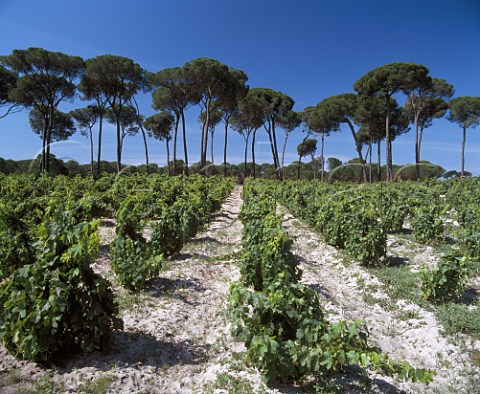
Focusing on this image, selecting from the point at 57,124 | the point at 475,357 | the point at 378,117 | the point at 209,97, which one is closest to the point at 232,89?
the point at 209,97

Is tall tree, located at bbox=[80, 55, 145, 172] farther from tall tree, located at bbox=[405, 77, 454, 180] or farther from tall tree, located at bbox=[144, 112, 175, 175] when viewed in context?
tall tree, located at bbox=[405, 77, 454, 180]

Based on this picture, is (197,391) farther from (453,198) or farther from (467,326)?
(453,198)

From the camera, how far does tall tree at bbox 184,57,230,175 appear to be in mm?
27922

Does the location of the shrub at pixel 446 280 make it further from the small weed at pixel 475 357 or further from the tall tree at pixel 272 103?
the tall tree at pixel 272 103

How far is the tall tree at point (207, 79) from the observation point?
91.6ft

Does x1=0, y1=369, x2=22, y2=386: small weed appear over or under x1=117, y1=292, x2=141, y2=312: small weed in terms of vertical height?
under

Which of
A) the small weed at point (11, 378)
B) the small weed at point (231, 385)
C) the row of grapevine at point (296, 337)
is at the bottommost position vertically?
the small weed at point (231, 385)

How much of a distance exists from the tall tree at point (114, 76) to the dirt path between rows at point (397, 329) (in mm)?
23227

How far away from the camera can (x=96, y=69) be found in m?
25.9

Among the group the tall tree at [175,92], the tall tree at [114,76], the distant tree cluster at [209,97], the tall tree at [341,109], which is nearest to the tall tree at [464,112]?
the distant tree cluster at [209,97]

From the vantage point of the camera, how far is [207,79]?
93.9 feet

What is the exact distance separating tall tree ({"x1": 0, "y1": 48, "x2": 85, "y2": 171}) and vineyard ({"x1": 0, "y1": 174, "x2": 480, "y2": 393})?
22063mm

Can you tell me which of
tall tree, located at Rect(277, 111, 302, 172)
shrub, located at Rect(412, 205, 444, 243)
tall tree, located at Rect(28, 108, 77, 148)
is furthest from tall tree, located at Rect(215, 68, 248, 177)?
shrub, located at Rect(412, 205, 444, 243)

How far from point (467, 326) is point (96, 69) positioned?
95.7ft
